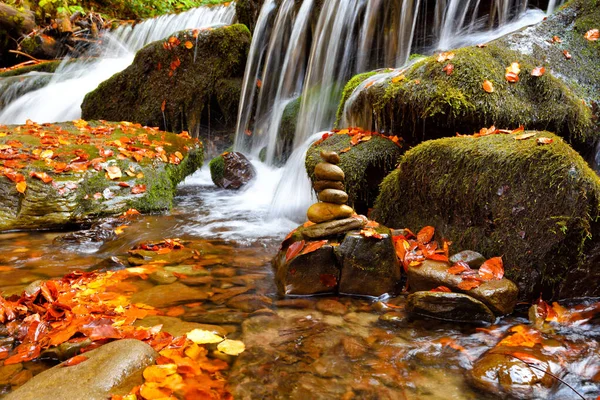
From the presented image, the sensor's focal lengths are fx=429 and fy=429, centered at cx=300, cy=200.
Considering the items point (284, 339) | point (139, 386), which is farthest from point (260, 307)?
point (139, 386)

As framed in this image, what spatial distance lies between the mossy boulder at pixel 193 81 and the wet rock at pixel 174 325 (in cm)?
811

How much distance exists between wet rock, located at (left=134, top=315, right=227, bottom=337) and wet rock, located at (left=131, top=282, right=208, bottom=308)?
25 cm

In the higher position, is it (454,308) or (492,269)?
(492,269)

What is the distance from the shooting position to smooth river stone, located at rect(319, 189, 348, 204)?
3.62m

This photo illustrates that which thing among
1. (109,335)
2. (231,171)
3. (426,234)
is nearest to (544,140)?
(426,234)

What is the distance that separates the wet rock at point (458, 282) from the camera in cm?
300

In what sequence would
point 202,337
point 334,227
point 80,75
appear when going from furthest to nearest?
1. point 80,75
2. point 334,227
3. point 202,337

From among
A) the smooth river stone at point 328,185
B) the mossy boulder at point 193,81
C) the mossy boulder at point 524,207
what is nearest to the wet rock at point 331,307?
the smooth river stone at point 328,185

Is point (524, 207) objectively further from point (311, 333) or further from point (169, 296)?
point (169, 296)

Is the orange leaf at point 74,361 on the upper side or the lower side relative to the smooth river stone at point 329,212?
lower

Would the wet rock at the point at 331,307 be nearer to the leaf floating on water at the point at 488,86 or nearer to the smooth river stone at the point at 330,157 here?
the smooth river stone at the point at 330,157

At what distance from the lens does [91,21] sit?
16.9 m

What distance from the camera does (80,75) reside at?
44.5ft

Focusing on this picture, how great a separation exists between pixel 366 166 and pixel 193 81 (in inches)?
279
